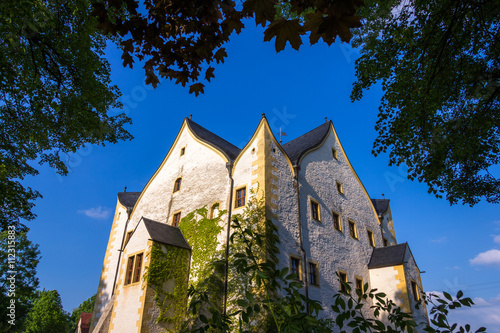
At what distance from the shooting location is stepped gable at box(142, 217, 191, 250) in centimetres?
1365

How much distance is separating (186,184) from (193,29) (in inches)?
556

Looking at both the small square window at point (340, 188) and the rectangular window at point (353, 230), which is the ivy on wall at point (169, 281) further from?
the small square window at point (340, 188)

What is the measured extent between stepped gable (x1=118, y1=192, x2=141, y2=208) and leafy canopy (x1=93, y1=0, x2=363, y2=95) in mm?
18207

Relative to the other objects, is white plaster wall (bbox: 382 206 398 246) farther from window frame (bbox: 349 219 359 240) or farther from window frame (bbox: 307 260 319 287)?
window frame (bbox: 307 260 319 287)

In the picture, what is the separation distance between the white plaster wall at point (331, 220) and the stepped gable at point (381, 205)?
1.37 m

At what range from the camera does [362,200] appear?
794 inches

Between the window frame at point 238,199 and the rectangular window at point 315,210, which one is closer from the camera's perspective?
the window frame at point 238,199

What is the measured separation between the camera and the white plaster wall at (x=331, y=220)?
1466 cm

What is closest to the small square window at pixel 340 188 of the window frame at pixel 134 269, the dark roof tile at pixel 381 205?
the dark roof tile at pixel 381 205

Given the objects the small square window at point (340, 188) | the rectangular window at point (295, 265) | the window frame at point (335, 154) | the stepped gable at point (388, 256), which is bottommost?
the rectangular window at point (295, 265)

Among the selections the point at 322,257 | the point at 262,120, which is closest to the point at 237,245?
the point at 322,257

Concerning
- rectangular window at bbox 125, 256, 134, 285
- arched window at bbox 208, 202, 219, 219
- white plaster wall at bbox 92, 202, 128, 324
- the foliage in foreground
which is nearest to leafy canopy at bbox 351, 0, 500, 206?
the foliage in foreground

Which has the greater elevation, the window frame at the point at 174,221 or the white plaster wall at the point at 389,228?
the white plaster wall at the point at 389,228

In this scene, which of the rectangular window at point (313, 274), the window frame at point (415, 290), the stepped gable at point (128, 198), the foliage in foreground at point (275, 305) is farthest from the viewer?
the stepped gable at point (128, 198)
